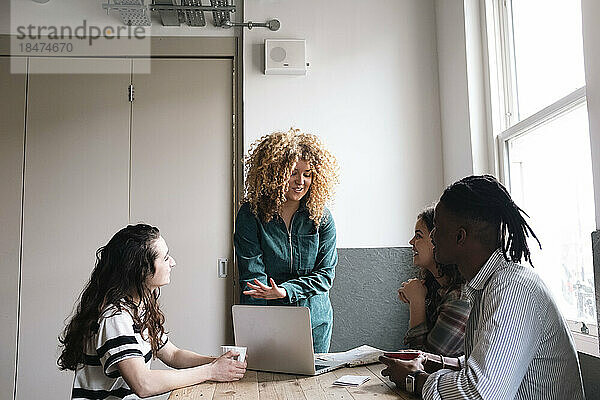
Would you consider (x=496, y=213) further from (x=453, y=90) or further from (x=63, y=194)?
(x=63, y=194)

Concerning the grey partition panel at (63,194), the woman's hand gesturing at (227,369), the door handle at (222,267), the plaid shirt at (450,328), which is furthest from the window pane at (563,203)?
the grey partition panel at (63,194)

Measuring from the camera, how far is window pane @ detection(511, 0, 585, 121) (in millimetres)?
2379

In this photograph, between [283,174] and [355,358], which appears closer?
[355,358]

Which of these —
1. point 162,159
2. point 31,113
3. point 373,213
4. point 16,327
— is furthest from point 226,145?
point 16,327

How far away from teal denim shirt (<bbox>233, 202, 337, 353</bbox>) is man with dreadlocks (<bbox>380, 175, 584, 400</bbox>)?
1.13 m

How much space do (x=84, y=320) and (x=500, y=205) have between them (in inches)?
48.8

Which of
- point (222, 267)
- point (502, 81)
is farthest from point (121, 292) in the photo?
point (502, 81)

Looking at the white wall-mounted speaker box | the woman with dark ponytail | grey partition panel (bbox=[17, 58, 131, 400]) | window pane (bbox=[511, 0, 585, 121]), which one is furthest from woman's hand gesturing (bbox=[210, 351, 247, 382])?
the white wall-mounted speaker box

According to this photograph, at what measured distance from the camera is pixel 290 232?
2.64 m

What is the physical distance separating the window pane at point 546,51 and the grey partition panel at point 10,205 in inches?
107

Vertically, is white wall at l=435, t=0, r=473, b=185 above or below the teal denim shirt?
above

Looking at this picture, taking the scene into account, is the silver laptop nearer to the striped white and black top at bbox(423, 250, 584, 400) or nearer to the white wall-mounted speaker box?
the striped white and black top at bbox(423, 250, 584, 400)

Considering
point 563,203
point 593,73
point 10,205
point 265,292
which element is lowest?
point 265,292

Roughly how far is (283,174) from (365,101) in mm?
1144
